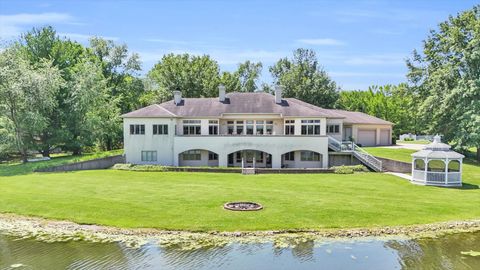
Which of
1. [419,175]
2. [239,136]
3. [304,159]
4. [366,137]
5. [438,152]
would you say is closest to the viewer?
[438,152]

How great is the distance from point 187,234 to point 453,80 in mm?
36856

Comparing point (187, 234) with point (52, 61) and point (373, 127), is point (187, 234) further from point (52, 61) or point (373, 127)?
point (373, 127)

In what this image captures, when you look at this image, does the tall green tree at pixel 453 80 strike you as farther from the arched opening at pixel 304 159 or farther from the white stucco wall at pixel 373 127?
the arched opening at pixel 304 159

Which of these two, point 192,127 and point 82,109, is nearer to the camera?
point 192,127

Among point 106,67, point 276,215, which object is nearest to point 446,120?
point 276,215

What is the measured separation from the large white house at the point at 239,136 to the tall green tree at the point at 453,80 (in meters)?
10.2

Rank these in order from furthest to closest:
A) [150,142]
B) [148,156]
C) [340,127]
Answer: [340,127] < [148,156] < [150,142]

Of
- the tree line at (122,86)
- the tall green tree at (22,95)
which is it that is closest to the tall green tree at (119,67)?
the tree line at (122,86)

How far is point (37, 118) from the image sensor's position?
37.4m

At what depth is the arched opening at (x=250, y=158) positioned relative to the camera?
39312mm

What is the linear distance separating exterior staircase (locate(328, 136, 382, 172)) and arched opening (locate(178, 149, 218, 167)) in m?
11.9

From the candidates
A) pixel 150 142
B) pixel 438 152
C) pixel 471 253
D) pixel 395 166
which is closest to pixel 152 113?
pixel 150 142

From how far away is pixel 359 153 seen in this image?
37.5 m

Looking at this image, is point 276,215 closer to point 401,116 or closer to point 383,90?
point 401,116
